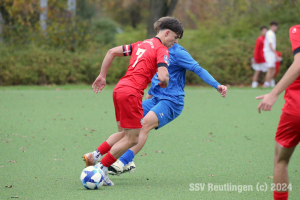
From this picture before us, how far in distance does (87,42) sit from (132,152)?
583 inches

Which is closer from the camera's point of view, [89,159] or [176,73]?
[89,159]

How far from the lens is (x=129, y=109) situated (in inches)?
162

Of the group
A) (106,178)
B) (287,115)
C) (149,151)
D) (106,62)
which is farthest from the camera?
(149,151)

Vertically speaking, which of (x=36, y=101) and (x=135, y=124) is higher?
(x=135, y=124)

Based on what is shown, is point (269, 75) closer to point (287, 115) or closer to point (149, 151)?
point (149, 151)

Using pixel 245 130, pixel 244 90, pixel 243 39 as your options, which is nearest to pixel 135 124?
pixel 245 130

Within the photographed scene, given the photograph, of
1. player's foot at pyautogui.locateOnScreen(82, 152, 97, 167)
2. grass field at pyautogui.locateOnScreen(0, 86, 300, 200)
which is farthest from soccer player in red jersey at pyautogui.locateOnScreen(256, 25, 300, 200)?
player's foot at pyautogui.locateOnScreen(82, 152, 97, 167)

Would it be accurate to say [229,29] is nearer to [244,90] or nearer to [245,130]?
[244,90]

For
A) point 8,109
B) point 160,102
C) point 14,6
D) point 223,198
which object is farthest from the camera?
point 14,6

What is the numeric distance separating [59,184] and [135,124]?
3.81ft

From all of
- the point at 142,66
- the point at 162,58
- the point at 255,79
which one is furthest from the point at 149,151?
the point at 255,79

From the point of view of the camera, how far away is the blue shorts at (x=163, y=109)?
4.84m

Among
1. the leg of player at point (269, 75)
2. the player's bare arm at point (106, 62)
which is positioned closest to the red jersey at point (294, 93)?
the player's bare arm at point (106, 62)

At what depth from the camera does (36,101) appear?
38.4 feet
